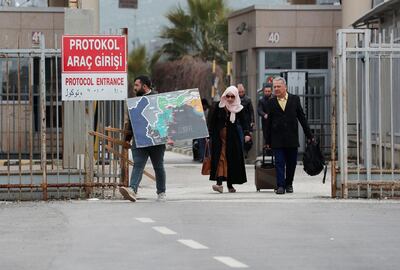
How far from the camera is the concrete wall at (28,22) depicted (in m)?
34.3

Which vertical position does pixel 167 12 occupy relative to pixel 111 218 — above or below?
above

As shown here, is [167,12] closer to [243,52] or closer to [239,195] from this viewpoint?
[243,52]

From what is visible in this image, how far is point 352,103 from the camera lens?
83.5 feet

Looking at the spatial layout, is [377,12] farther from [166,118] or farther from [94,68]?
[94,68]

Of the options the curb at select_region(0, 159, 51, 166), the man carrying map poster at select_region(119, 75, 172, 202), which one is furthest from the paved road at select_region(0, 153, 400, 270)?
the curb at select_region(0, 159, 51, 166)

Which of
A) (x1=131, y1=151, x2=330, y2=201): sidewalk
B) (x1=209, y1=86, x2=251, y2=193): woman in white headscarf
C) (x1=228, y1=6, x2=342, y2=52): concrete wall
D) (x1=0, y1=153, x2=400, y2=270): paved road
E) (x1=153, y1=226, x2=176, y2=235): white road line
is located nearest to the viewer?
(x1=0, y1=153, x2=400, y2=270): paved road

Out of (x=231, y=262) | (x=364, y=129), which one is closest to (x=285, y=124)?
(x=364, y=129)

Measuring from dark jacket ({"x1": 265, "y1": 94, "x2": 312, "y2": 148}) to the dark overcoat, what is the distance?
0.53 meters

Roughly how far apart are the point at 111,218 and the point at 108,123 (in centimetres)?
536

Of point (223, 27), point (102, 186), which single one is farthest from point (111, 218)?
point (223, 27)

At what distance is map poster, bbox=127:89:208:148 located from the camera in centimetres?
1925

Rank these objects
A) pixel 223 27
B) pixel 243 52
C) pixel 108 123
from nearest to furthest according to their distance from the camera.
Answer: pixel 108 123 < pixel 243 52 < pixel 223 27

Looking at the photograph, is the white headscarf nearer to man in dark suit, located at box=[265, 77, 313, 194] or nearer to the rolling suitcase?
man in dark suit, located at box=[265, 77, 313, 194]

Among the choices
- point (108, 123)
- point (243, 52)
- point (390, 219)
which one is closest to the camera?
point (390, 219)
